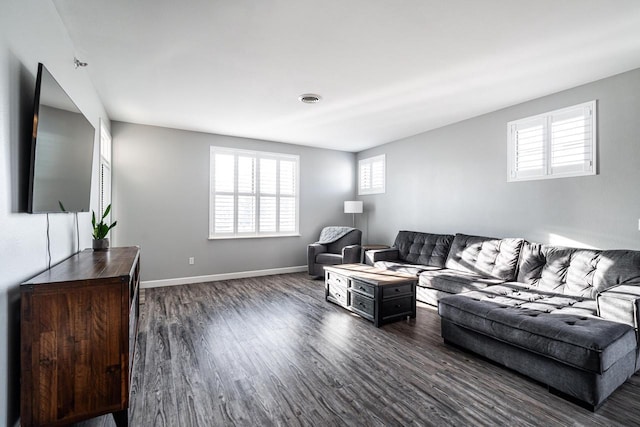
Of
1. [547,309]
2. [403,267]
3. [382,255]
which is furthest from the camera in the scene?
[382,255]

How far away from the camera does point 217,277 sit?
17.3 feet

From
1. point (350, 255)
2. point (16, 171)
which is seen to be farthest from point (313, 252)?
point (16, 171)

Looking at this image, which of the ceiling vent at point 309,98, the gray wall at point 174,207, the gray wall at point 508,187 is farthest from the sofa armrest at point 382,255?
the ceiling vent at point 309,98

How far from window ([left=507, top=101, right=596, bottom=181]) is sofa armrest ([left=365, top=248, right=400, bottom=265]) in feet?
6.12

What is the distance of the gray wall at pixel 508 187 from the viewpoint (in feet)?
9.69

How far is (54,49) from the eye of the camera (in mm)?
2037

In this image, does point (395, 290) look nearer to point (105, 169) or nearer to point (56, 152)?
point (56, 152)

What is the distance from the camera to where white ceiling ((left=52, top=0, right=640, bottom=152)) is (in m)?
2.05

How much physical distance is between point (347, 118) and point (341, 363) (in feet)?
10.5

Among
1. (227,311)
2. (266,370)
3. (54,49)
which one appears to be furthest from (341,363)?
(54,49)

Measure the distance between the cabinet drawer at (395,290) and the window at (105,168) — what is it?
347cm

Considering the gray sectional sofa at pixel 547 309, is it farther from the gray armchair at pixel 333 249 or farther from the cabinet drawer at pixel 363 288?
the gray armchair at pixel 333 249

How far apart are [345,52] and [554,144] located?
8.68 ft

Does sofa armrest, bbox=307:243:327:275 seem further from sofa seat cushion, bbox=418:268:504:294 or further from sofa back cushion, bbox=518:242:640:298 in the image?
sofa back cushion, bbox=518:242:640:298
